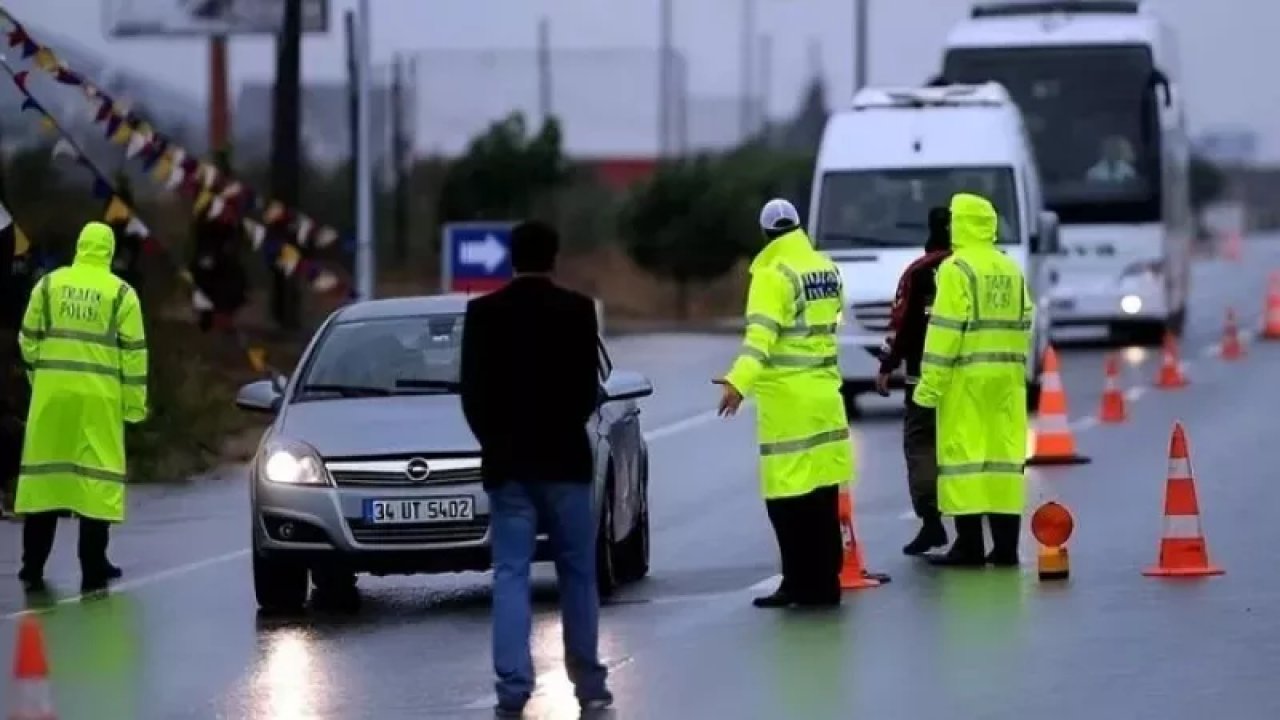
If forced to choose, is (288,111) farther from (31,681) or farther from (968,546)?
(31,681)

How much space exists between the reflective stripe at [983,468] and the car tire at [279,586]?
314 centimetres

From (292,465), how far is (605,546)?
153 centimetres

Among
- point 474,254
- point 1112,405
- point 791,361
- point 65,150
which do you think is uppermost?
point 65,150

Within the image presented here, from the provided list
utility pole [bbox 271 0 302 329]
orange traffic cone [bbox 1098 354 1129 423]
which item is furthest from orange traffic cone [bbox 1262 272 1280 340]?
orange traffic cone [bbox 1098 354 1129 423]

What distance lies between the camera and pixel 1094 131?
38.5 m

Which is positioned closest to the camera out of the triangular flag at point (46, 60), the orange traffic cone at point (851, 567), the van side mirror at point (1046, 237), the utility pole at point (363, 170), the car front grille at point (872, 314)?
the orange traffic cone at point (851, 567)

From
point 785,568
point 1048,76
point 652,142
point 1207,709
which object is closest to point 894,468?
point 785,568

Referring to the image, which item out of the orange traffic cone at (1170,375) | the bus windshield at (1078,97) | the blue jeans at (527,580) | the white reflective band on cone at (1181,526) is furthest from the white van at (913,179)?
the blue jeans at (527,580)

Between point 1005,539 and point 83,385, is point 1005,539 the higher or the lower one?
the lower one

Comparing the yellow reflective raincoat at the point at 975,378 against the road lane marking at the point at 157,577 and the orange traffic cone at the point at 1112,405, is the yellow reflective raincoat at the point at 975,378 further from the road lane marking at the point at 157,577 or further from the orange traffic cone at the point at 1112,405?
the orange traffic cone at the point at 1112,405

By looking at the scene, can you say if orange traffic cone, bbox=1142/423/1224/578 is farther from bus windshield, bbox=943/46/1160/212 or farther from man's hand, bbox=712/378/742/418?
bus windshield, bbox=943/46/1160/212

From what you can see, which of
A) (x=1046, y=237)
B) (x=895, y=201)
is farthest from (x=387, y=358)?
(x=1046, y=237)

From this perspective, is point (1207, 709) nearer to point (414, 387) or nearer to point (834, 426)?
point (834, 426)

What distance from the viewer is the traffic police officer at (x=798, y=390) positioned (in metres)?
14.6
